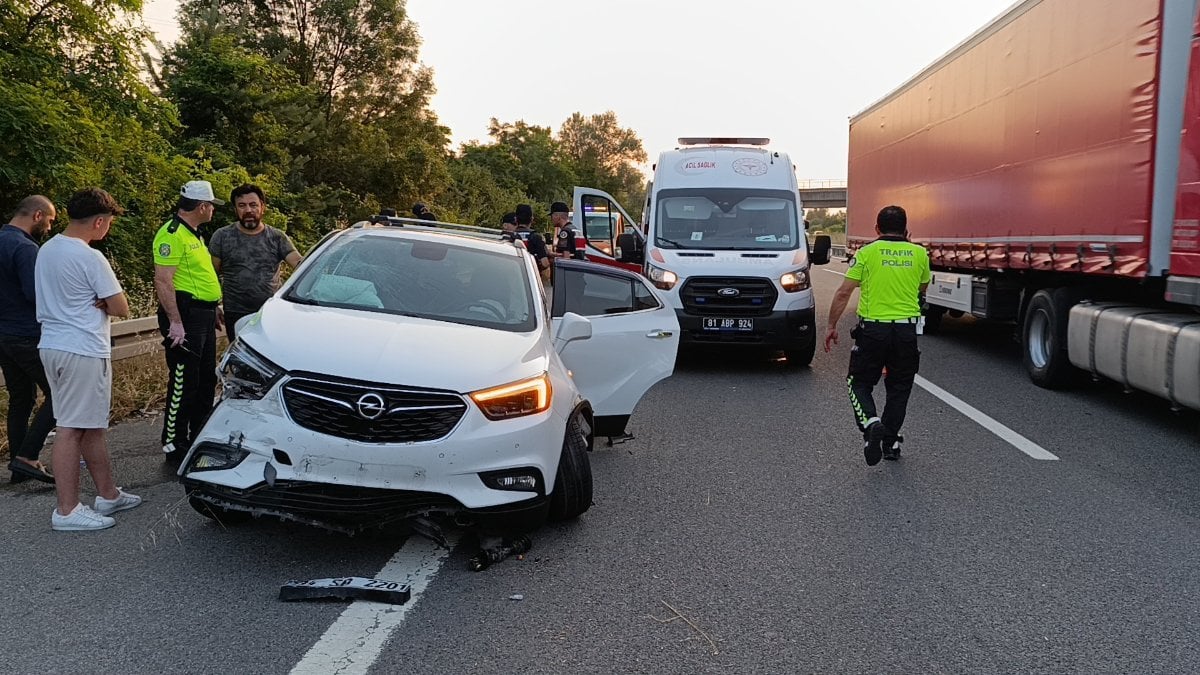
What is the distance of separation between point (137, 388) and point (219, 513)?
422 cm

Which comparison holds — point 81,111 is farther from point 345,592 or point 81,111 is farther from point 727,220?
point 345,592

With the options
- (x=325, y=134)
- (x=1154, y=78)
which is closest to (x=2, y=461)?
(x=1154, y=78)

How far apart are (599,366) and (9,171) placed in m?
8.24

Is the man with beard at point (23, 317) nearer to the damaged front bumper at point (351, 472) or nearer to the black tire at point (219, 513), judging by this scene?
the black tire at point (219, 513)

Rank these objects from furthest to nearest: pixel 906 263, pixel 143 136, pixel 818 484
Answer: pixel 143 136, pixel 906 263, pixel 818 484

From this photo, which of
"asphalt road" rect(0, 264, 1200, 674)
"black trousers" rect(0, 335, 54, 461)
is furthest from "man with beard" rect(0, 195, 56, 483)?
"asphalt road" rect(0, 264, 1200, 674)

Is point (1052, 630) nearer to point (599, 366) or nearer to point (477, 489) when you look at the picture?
point (477, 489)

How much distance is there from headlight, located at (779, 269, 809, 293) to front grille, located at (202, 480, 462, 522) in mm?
7384

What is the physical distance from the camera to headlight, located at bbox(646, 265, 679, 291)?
440 inches

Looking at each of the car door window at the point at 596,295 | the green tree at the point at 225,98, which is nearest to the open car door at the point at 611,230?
the car door window at the point at 596,295

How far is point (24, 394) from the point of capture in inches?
241

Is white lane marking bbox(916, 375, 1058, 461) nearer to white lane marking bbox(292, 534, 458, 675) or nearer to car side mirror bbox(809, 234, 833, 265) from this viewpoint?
car side mirror bbox(809, 234, 833, 265)

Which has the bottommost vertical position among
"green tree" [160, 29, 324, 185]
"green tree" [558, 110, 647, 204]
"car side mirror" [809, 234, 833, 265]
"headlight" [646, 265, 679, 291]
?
"headlight" [646, 265, 679, 291]

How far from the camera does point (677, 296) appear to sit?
1114 cm
